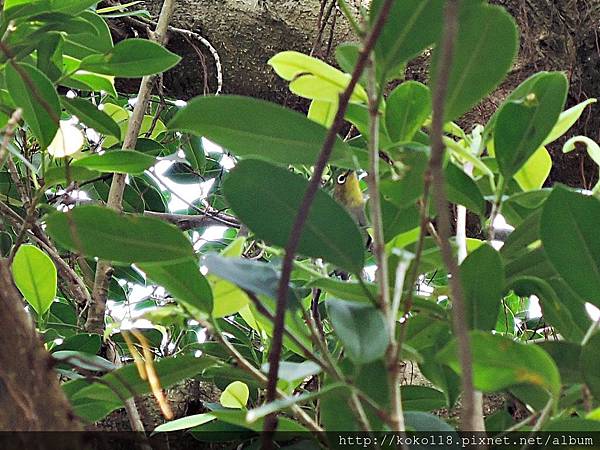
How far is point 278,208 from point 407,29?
0.41ft

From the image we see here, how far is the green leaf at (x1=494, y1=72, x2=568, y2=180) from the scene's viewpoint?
461mm

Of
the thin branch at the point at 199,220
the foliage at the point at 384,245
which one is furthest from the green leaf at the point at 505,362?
the thin branch at the point at 199,220

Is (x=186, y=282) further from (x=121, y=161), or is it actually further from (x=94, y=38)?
(x=94, y=38)

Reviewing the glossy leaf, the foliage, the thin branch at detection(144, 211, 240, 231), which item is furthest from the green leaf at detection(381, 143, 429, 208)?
the thin branch at detection(144, 211, 240, 231)

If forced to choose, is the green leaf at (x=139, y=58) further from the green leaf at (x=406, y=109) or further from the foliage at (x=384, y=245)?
the green leaf at (x=406, y=109)

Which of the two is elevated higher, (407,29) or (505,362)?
(407,29)

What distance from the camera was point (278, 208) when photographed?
375 millimetres

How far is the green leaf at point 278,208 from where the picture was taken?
1.23 feet

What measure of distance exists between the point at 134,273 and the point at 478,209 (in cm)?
73

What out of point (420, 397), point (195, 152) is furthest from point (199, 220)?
point (420, 397)

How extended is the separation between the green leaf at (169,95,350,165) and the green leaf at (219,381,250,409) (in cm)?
25

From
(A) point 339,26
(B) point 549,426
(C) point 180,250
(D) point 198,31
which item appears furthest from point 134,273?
(B) point 549,426

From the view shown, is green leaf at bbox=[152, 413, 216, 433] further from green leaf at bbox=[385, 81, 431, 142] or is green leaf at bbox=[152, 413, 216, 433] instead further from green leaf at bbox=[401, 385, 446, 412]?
green leaf at bbox=[385, 81, 431, 142]

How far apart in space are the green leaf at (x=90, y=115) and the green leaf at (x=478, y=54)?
0.34 metres
